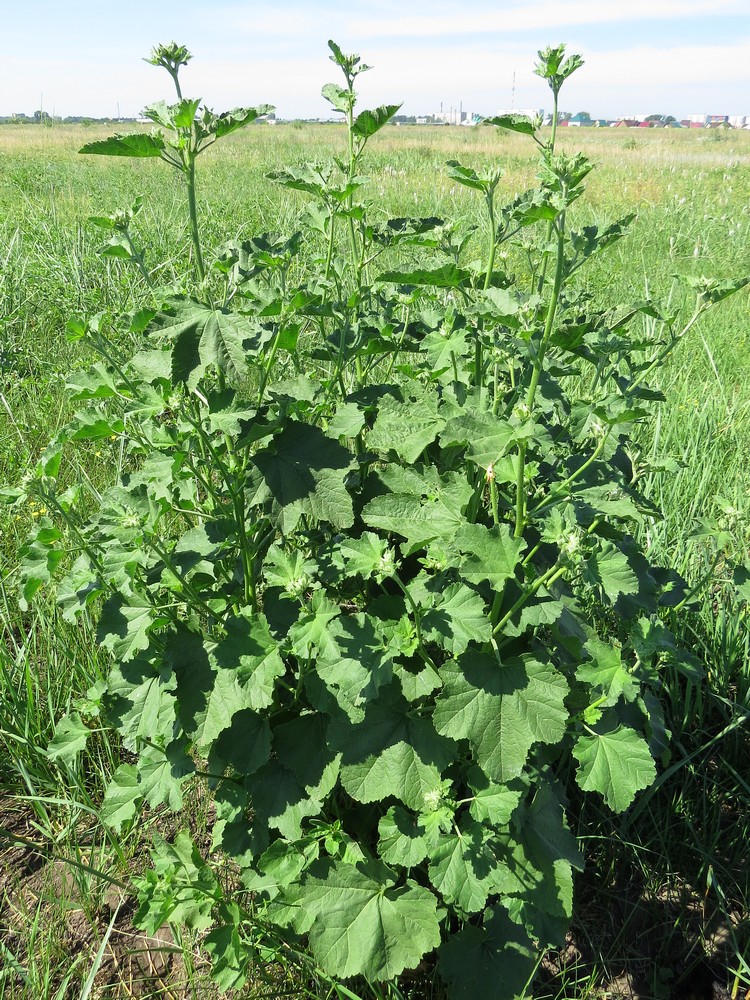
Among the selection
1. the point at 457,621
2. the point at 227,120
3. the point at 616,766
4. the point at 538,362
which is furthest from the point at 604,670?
the point at 227,120

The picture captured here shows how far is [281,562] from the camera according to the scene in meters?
1.61

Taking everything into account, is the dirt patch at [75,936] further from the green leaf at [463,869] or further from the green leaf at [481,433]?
the green leaf at [481,433]

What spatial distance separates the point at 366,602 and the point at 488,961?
94 cm

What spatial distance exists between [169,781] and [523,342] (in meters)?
1.30

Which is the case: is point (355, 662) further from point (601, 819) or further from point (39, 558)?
point (601, 819)

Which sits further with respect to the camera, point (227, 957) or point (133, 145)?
point (227, 957)

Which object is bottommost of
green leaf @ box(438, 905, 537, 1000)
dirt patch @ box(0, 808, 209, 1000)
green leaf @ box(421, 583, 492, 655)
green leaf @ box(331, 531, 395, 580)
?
dirt patch @ box(0, 808, 209, 1000)

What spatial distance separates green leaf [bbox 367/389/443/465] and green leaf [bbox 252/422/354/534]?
0.37 feet

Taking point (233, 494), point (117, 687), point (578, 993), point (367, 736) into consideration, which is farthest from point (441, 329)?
point (578, 993)

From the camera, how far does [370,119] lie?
74.9 inches

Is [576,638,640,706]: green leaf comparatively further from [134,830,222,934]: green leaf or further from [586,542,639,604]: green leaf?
[134,830,222,934]: green leaf

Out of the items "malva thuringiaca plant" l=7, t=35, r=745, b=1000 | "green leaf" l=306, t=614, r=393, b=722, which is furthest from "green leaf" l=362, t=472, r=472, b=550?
"green leaf" l=306, t=614, r=393, b=722

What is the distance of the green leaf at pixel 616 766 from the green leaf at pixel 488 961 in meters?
0.49

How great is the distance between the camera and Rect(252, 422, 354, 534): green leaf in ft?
5.61
